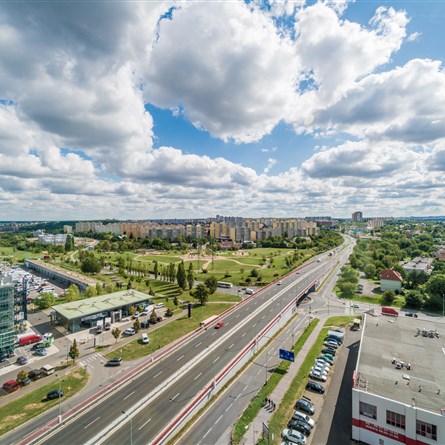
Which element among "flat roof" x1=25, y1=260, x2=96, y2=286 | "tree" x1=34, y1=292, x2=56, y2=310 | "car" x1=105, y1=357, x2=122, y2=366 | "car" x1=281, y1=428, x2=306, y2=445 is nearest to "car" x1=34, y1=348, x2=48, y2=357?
"car" x1=105, y1=357, x2=122, y2=366

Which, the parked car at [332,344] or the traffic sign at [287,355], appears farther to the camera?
the parked car at [332,344]

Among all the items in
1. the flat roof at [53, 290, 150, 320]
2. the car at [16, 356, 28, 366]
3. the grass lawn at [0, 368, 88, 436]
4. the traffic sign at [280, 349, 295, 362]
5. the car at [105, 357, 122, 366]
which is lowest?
the car at [16, 356, 28, 366]

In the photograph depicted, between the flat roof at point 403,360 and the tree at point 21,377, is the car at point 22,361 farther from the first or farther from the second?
the flat roof at point 403,360

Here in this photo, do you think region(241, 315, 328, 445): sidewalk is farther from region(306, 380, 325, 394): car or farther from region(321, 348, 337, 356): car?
region(306, 380, 325, 394): car

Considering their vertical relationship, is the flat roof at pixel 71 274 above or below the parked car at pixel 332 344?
above

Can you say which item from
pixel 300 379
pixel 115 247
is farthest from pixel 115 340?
pixel 115 247

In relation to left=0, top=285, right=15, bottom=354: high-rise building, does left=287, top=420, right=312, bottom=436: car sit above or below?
below

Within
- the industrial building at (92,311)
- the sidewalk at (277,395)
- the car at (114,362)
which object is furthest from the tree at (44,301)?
the sidewalk at (277,395)
